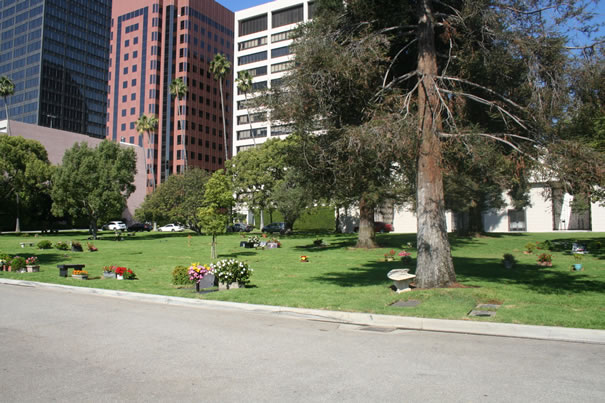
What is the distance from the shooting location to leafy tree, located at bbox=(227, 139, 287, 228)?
51.8 metres

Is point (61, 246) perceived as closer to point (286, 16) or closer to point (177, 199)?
point (177, 199)

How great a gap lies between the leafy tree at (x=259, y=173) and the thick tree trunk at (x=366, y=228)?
23042 mm

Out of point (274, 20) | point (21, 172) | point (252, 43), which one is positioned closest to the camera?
point (21, 172)

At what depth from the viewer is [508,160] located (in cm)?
1112

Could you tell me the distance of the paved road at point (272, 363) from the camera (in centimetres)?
459

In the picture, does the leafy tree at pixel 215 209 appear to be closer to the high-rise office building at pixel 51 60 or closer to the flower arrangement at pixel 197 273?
the flower arrangement at pixel 197 273

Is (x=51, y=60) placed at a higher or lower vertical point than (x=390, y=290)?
higher

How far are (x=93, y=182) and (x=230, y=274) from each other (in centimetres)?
3753

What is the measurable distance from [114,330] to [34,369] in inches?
96.1

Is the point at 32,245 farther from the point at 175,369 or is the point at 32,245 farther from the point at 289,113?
the point at 175,369

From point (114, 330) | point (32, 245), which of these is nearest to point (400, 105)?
point (114, 330)

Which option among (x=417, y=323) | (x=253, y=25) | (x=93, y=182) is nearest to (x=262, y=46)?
(x=253, y=25)

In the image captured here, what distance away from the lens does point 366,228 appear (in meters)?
28.6

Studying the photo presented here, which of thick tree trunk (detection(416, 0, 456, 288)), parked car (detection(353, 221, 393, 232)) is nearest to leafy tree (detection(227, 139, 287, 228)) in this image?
parked car (detection(353, 221, 393, 232))
